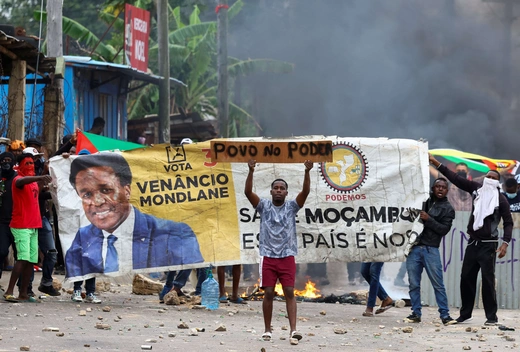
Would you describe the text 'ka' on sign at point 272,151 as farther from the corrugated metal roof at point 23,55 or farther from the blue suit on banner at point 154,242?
the corrugated metal roof at point 23,55

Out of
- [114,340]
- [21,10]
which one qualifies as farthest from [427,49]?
[114,340]

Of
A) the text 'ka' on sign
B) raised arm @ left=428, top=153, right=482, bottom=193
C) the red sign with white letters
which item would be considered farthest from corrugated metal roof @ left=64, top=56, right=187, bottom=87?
raised arm @ left=428, top=153, right=482, bottom=193

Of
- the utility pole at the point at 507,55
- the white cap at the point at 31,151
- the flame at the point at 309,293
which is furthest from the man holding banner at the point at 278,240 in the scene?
the utility pole at the point at 507,55

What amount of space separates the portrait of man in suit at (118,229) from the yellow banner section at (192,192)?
0.34ft

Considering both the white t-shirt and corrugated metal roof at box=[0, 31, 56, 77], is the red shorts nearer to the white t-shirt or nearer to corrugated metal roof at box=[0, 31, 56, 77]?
the white t-shirt

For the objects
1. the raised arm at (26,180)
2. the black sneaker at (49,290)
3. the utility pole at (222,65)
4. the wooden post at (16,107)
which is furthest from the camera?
the utility pole at (222,65)

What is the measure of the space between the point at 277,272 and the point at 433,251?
2684 millimetres

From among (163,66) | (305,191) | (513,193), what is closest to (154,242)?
(305,191)

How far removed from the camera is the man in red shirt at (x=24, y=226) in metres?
10.4

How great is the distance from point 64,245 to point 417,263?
4.00 m

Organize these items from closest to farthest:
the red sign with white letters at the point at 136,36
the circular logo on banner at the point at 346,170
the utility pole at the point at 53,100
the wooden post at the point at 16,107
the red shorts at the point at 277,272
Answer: the red shorts at the point at 277,272 < the circular logo on banner at the point at 346,170 < the wooden post at the point at 16,107 < the utility pole at the point at 53,100 < the red sign with white letters at the point at 136,36

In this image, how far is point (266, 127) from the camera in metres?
36.2

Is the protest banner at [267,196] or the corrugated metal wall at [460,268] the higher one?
→ the protest banner at [267,196]

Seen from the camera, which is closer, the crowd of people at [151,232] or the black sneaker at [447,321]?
the crowd of people at [151,232]
